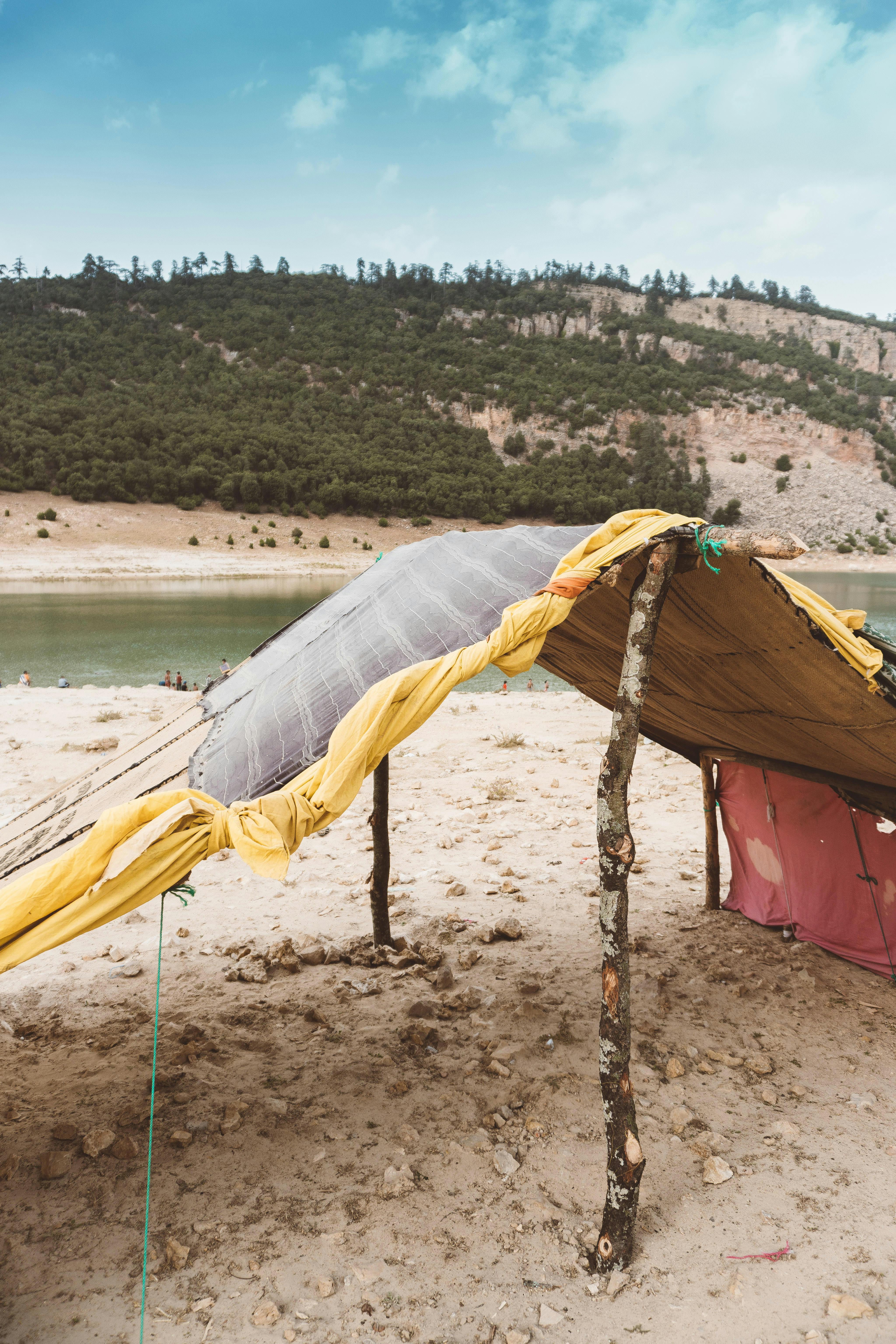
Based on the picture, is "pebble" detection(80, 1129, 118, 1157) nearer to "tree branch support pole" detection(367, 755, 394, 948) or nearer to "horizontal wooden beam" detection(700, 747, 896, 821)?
"tree branch support pole" detection(367, 755, 394, 948)

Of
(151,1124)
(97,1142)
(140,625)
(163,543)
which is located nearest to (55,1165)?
(97,1142)

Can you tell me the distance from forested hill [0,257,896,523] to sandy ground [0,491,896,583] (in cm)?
213

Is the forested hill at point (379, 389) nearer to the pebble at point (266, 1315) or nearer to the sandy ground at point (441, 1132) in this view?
the sandy ground at point (441, 1132)

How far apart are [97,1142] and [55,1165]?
0.71ft

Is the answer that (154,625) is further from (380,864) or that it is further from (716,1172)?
(716,1172)

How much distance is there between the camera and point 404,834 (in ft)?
32.1

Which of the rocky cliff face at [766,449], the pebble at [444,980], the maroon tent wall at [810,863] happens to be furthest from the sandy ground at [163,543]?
the rocky cliff face at [766,449]

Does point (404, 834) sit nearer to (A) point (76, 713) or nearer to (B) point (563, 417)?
(A) point (76, 713)

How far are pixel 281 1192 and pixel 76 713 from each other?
15.2 m

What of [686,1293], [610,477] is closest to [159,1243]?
[686,1293]

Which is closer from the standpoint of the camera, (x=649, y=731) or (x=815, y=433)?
(x=649, y=731)

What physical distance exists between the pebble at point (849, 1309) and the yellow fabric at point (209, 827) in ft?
9.72

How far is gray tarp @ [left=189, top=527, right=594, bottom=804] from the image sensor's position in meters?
3.44

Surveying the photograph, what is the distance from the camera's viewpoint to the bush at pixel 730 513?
8694 centimetres
